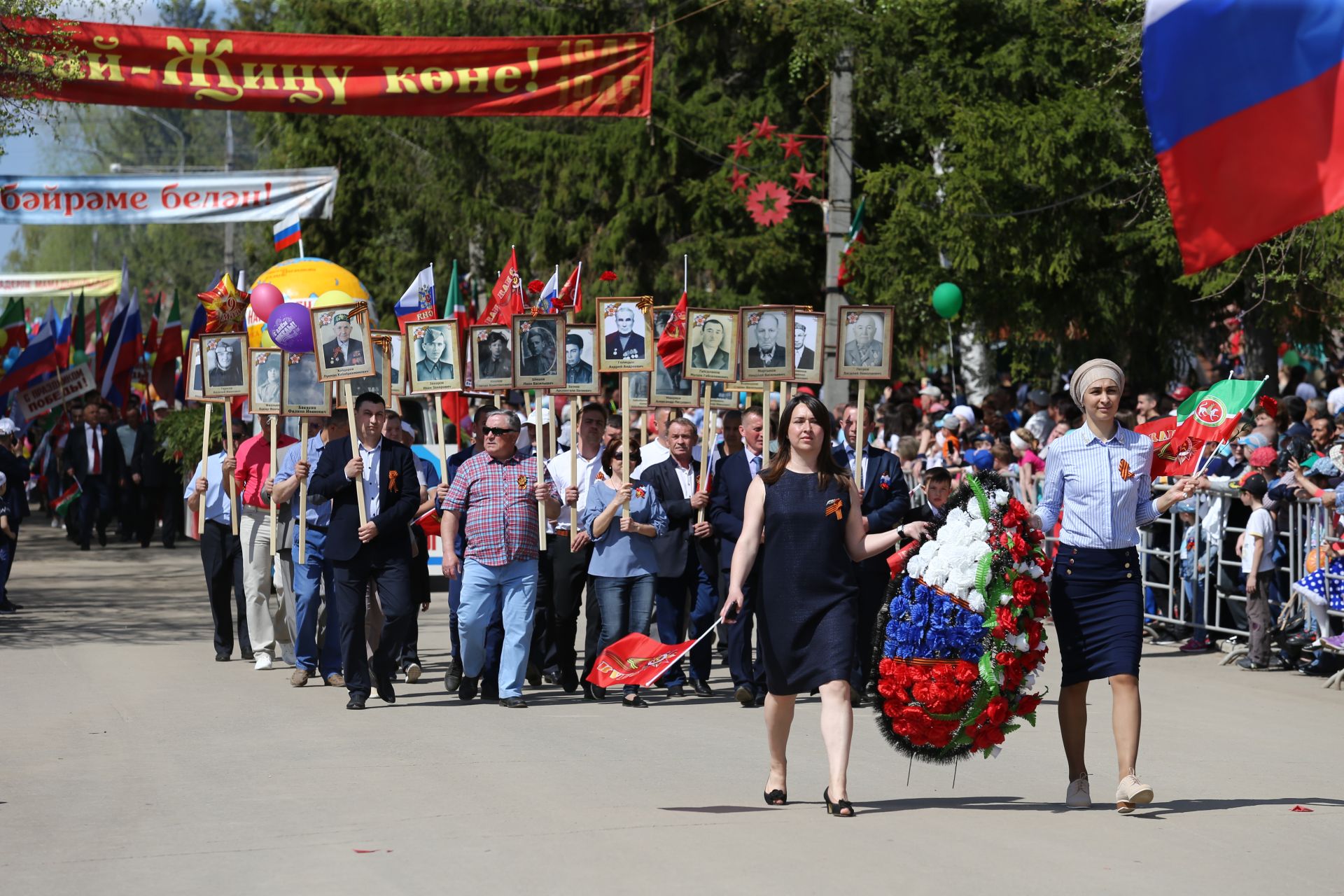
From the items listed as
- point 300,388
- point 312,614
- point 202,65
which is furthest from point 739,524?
point 202,65

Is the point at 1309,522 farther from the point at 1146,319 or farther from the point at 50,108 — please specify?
the point at 50,108

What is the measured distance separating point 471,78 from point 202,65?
232cm

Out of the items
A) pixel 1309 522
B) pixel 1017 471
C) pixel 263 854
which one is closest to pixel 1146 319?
pixel 1017 471

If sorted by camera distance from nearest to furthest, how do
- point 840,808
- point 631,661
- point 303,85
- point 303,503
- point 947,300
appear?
point 840,808 → point 631,661 → point 303,503 → point 303,85 → point 947,300

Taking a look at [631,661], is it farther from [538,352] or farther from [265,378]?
[265,378]

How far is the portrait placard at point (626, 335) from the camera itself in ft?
40.3

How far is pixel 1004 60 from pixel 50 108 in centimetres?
1001

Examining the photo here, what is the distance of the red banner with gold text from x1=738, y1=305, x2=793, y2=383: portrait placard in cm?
481

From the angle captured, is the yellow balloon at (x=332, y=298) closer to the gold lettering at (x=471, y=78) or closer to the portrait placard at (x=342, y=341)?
the gold lettering at (x=471, y=78)

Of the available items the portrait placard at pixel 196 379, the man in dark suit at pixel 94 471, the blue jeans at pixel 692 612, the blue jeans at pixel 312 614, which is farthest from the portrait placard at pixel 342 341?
the man in dark suit at pixel 94 471

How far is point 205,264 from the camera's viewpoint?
81750 millimetres

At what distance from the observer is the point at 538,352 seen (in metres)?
12.1

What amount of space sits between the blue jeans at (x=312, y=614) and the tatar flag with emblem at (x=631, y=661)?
7.09ft

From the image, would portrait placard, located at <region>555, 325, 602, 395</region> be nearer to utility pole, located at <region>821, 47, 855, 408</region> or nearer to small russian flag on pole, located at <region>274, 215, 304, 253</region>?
utility pole, located at <region>821, 47, 855, 408</region>
